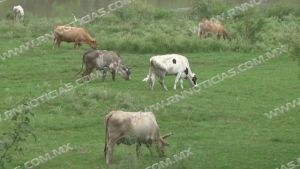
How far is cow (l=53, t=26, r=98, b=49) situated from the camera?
106 feet

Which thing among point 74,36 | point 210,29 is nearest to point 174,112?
point 74,36

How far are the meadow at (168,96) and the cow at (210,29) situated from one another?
2.26 ft

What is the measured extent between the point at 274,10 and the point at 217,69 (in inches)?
772

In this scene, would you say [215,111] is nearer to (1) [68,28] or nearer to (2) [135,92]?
(2) [135,92]

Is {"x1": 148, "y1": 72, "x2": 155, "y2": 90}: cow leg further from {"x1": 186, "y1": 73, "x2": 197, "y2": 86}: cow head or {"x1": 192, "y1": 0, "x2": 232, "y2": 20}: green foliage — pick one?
{"x1": 192, "y1": 0, "x2": 232, "y2": 20}: green foliage

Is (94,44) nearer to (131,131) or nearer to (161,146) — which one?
(161,146)

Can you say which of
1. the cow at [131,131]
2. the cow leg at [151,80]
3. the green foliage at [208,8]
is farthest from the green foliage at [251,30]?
the cow at [131,131]

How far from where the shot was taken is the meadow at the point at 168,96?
669 inches

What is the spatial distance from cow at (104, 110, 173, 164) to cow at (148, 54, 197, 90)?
8297 mm

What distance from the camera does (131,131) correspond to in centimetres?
1573

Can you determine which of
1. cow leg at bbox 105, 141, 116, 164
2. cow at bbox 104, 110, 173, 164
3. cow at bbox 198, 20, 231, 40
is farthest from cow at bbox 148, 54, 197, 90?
cow at bbox 198, 20, 231, 40

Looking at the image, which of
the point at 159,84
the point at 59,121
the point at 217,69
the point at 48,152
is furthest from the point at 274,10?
the point at 48,152

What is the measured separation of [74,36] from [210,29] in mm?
8448

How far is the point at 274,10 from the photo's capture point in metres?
47.5
